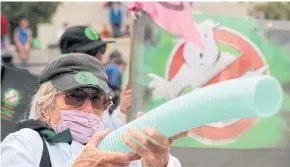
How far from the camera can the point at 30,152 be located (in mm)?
1821

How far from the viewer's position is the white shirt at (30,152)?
179 centimetres

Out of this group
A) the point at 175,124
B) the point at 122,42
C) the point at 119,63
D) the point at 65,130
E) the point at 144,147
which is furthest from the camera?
the point at 122,42

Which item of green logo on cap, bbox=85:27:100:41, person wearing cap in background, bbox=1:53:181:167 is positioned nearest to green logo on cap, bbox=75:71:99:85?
person wearing cap in background, bbox=1:53:181:167

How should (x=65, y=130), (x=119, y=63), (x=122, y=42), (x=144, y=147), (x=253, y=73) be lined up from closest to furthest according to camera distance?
(x=144, y=147) → (x=65, y=130) → (x=253, y=73) → (x=119, y=63) → (x=122, y=42)

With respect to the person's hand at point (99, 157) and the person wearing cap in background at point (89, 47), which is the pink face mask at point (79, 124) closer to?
the person's hand at point (99, 157)

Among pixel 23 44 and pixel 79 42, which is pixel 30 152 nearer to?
pixel 79 42

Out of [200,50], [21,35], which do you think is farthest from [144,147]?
[21,35]

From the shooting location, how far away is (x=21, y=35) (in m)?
13.8

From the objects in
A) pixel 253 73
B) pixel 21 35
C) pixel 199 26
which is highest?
pixel 199 26

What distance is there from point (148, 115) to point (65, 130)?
30.8 inches

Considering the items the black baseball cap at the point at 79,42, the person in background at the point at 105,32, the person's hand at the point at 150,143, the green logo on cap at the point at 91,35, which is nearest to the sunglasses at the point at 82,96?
the person's hand at the point at 150,143

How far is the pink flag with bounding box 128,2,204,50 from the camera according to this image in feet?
11.5

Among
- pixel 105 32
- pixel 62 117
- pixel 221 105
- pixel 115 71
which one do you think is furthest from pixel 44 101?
pixel 105 32

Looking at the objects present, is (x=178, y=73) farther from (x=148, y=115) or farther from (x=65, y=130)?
(x=148, y=115)
